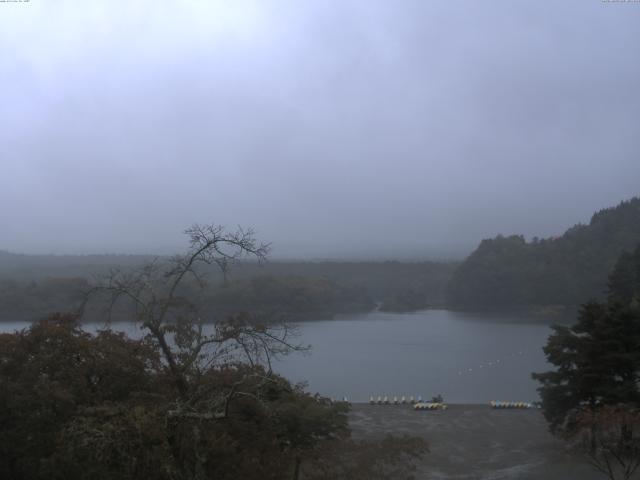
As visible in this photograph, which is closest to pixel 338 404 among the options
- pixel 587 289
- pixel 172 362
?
pixel 172 362

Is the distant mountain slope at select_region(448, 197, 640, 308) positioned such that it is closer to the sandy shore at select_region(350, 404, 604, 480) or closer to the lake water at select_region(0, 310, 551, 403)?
the lake water at select_region(0, 310, 551, 403)

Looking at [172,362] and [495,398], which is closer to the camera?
[172,362]

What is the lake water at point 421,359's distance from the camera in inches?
720

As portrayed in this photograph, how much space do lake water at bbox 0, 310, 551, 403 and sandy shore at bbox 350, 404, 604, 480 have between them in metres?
2.21

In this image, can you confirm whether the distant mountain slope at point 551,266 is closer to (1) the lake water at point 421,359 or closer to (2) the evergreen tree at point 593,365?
(1) the lake water at point 421,359

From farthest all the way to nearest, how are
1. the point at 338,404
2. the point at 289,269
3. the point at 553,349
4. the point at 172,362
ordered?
the point at 289,269
the point at 553,349
the point at 338,404
the point at 172,362

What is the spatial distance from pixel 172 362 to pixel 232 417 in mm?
624

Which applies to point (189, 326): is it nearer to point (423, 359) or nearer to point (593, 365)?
point (593, 365)

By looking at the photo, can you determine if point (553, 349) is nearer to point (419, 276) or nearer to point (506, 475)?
point (506, 475)

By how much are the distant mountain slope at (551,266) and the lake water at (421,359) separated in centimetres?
482

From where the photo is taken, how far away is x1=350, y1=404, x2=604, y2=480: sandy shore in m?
9.48

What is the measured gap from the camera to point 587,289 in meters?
38.0

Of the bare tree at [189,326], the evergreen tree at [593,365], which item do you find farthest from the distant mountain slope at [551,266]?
the bare tree at [189,326]

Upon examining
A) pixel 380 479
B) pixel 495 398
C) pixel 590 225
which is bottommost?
pixel 495 398
